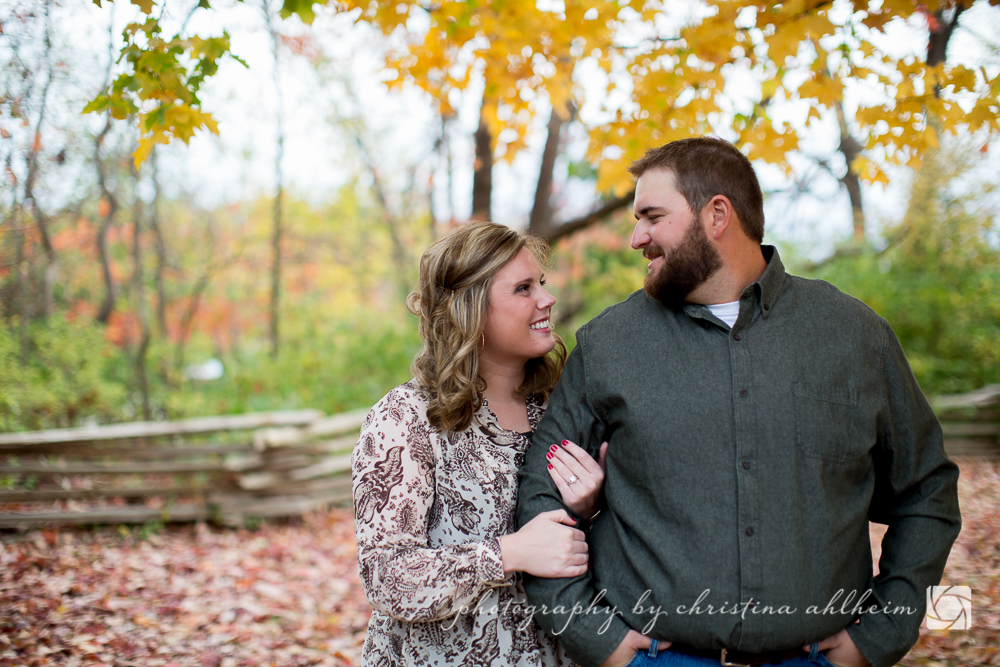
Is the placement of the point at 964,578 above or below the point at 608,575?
below

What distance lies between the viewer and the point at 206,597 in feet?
15.6

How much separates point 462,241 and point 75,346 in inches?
270

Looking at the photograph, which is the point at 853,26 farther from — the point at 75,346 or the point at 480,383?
the point at 75,346

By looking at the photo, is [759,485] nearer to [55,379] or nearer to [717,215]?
[717,215]

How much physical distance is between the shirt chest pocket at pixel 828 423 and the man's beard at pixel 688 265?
427 millimetres

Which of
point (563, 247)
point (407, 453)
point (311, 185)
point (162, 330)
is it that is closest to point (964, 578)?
point (407, 453)

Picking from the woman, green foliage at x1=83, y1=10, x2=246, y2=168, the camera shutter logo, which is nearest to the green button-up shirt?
the woman

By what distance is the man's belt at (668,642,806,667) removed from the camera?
1851mm

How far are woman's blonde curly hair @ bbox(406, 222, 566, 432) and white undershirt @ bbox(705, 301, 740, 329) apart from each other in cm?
72

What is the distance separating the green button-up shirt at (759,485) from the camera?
1.83 meters

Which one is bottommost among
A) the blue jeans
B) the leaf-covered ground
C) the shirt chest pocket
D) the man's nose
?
the leaf-covered ground

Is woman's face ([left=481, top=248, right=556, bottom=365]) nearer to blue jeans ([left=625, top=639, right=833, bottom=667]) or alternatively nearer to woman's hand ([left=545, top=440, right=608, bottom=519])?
woman's hand ([left=545, top=440, right=608, bottom=519])

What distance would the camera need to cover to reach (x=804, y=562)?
6.01ft

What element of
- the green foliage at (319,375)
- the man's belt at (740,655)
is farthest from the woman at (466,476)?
the green foliage at (319,375)
